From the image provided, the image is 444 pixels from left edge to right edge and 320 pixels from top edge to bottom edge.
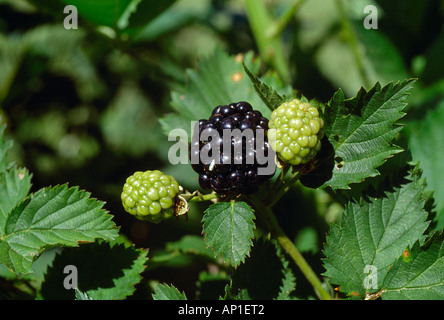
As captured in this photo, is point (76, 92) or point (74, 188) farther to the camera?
point (76, 92)

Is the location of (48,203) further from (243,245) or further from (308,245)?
(308,245)

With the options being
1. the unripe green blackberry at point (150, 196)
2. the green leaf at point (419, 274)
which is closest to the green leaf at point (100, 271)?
the unripe green blackberry at point (150, 196)

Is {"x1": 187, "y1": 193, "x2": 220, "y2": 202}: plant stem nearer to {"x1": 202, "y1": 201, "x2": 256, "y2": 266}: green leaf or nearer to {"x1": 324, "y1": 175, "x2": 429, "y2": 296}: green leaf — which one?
{"x1": 202, "y1": 201, "x2": 256, "y2": 266}: green leaf

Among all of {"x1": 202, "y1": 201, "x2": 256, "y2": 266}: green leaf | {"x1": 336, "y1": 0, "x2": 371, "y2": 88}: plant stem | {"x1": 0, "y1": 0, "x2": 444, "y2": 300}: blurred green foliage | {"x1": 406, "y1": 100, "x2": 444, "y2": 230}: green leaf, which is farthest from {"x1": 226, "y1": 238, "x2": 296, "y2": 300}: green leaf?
{"x1": 336, "y1": 0, "x2": 371, "y2": 88}: plant stem

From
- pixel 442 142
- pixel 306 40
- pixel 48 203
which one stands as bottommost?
pixel 48 203

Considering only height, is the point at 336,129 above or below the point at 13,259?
above

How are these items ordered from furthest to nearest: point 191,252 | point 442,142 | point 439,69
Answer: point 439,69 < point 442,142 < point 191,252
